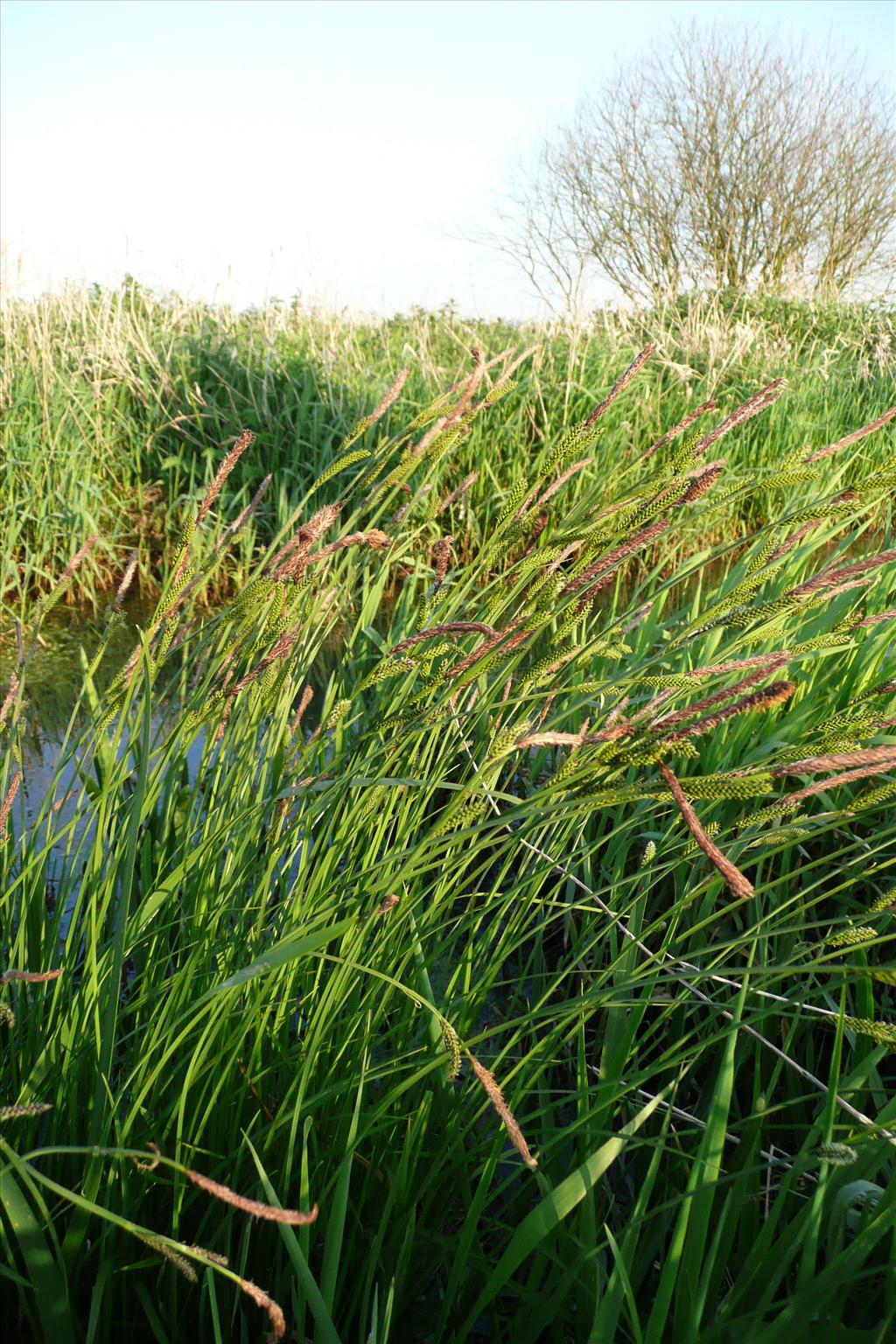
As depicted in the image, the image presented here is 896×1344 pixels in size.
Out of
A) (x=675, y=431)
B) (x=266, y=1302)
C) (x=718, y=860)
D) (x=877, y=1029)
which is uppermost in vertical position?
(x=675, y=431)

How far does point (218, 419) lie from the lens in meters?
5.56

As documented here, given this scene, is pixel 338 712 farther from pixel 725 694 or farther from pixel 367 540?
pixel 725 694

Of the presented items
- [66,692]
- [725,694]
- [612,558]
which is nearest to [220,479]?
[612,558]

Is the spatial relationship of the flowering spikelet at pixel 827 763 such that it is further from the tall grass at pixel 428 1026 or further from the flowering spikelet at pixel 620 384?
the flowering spikelet at pixel 620 384

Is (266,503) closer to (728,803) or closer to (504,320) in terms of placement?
(728,803)

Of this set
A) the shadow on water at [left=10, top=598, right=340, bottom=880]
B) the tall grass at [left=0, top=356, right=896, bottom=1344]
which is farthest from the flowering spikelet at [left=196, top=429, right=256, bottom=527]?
the shadow on water at [left=10, top=598, right=340, bottom=880]

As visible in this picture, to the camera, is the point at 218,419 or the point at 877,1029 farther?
the point at 218,419

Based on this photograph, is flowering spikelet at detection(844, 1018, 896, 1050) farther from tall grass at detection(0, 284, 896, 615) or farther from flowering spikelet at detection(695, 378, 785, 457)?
tall grass at detection(0, 284, 896, 615)

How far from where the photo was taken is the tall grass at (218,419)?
4848mm

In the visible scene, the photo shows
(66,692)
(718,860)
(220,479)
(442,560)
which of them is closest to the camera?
(718,860)

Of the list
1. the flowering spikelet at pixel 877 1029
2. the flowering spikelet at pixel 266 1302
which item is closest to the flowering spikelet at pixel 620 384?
the flowering spikelet at pixel 877 1029

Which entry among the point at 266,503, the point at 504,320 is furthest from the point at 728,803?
the point at 504,320

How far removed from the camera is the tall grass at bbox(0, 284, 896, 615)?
485 cm

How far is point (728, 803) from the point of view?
186cm
